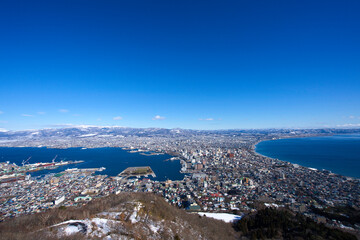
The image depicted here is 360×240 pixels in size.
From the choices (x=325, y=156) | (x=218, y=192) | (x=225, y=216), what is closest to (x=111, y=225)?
(x=225, y=216)

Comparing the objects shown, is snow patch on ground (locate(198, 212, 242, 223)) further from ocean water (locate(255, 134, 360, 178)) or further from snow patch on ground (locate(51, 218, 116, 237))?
ocean water (locate(255, 134, 360, 178))

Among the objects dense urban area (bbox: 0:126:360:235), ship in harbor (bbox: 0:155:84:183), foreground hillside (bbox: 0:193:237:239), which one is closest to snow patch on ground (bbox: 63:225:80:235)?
foreground hillside (bbox: 0:193:237:239)

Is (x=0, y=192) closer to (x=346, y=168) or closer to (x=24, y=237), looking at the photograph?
(x=24, y=237)

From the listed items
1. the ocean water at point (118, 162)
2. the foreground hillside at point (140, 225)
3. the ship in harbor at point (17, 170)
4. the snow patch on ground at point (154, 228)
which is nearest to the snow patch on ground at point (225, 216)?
the foreground hillside at point (140, 225)

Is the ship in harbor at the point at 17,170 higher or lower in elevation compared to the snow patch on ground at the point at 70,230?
lower

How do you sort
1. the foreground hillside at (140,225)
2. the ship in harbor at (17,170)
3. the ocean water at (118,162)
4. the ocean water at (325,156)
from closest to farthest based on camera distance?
the foreground hillside at (140,225), the ship in harbor at (17,170), the ocean water at (118,162), the ocean water at (325,156)

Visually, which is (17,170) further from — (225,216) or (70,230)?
(225,216)

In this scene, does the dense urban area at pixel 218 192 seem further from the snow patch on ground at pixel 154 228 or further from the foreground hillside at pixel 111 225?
the snow patch on ground at pixel 154 228

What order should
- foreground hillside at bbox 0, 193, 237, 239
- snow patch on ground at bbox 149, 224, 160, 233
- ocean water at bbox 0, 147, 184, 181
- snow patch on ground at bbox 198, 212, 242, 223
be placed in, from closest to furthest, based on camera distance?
foreground hillside at bbox 0, 193, 237, 239 → snow patch on ground at bbox 149, 224, 160, 233 → snow patch on ground at bbox 198, 212, 242, 223 → ocean water at bbox 0, 147, 184, 181
